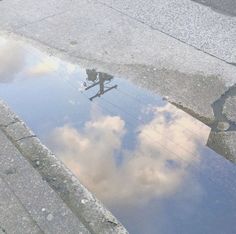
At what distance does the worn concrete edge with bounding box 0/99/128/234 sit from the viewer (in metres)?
3.26

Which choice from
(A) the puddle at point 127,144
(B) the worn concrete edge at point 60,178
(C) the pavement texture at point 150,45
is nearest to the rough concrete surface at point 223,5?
(C) the pavement texture at point 150,45

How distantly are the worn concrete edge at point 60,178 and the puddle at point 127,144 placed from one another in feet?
0.83

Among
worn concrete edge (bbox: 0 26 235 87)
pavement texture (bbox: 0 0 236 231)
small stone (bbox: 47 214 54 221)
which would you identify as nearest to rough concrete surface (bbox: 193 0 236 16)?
pavement texture (bbox: 0 0 236 231)

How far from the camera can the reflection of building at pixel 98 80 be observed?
16.4 feet

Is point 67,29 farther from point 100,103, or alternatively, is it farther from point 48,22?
point 100,103

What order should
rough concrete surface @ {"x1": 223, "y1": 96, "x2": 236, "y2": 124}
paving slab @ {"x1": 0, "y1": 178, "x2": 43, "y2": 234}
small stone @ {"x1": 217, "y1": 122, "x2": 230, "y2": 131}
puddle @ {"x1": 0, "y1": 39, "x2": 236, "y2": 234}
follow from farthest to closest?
rough concrete surface @ {"x1": 223, "y1": 96, "x2": 236, "y2": 124}
small stone @ {"x1": 217, "y1": 122, "x2": 230, "y2": 131}
puddle @ {"x1": 0, "y1": 39, "x2": 236, "y2": 234}
paving slab @ {"x1": 0, "y1": 178, "x2": 43, "y2": 234}

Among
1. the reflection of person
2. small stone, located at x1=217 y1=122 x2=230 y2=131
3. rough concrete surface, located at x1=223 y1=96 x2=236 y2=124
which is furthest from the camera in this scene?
the reflection of person

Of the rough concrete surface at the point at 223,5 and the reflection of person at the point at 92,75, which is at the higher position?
the rough concrete surface at the point at 223,5

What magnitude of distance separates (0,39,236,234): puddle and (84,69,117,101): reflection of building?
0.01 m

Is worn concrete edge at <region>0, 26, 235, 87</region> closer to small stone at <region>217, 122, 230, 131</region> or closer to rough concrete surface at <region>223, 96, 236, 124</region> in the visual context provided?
rough concrete surface at <region>223, 96, 236, 124</region>

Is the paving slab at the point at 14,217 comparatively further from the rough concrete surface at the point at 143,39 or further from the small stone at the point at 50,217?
the rough concrete surface at the point at 143,39

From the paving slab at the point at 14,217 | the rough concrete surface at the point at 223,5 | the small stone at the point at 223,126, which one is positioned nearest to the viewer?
the paving slab at the point at 14,217

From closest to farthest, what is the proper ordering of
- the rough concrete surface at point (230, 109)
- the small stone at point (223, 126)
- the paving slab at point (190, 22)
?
the small stone at point (223, 126), the rough concrete surface at point (230, 109), the paving slab at point (190, 22)

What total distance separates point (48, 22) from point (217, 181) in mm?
3804
